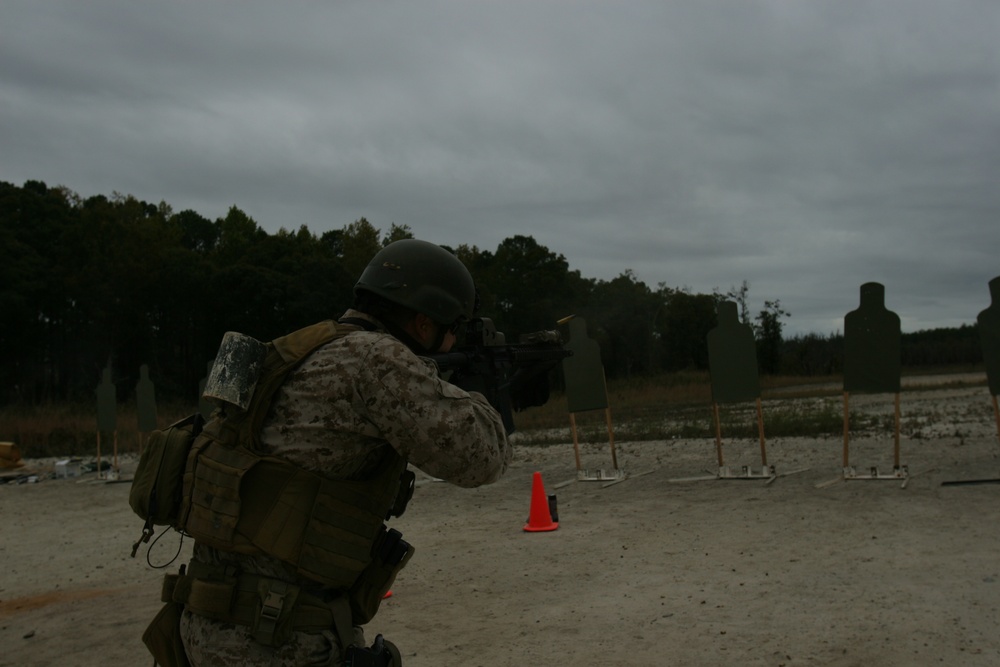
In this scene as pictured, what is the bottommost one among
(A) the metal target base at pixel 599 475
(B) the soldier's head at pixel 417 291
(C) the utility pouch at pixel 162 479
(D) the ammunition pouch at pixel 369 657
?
(A) the metal target base at pixel 599 475

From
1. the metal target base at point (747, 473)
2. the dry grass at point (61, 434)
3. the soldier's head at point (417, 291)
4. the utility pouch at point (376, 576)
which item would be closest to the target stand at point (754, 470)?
the metal target base at point (747, 473)

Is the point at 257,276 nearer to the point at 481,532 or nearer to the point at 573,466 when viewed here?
the point at 573,466

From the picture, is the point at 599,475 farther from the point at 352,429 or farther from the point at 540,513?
the point at 352,429

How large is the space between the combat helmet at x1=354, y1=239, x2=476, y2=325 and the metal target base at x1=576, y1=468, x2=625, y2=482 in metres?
8.70

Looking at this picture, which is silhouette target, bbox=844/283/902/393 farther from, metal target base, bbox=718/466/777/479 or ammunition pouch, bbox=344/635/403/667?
ammunition pouch, bbox=344/635/403/667

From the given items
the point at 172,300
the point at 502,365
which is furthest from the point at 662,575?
the point at 172,300

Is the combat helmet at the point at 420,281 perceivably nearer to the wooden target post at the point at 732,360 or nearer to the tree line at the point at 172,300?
the wooden target post at the point at 732,360

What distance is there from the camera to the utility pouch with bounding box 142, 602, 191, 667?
8.13 feet

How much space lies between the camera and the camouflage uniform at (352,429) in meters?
2.27

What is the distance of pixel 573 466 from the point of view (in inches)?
507

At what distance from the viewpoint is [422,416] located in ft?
7.41

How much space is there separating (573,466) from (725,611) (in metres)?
7.56

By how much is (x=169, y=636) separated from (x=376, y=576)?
65cm

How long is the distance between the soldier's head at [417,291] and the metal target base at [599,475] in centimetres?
867
